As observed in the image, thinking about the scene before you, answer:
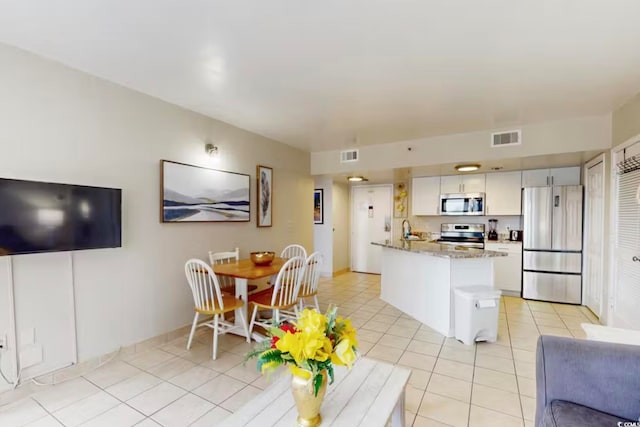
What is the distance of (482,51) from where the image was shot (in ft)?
7.14

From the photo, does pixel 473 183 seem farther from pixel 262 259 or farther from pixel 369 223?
pixel 262 259

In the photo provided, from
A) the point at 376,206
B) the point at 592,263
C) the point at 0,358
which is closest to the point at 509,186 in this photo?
the point at 592,263

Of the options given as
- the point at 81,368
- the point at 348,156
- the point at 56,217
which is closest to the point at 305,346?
the point at 56,217

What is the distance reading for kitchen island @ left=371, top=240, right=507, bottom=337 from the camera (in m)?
3.33

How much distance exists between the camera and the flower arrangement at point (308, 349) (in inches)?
45.5

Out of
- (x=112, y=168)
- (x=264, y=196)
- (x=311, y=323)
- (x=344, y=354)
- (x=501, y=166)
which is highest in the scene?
(x=501, y=166)

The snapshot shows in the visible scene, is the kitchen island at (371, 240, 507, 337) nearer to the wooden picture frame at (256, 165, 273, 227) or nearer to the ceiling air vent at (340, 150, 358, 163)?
the ceiling air vent at (340, 150, 358, 163)

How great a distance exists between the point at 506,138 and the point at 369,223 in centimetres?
333

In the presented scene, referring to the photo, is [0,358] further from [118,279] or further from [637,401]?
[637,401]

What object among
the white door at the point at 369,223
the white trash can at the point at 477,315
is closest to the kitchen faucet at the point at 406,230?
the white door at the point at 369,223

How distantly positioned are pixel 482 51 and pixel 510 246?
3.69 m

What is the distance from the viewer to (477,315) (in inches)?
121

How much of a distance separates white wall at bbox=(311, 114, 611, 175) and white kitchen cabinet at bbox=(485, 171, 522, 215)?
1.21 meters

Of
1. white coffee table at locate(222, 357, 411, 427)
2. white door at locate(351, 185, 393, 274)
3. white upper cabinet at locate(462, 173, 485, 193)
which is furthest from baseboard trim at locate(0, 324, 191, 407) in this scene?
white upper cabinet at locate(462, 173, 485, 193)
